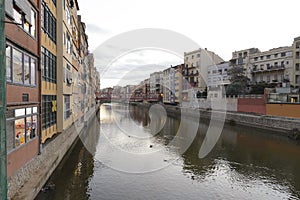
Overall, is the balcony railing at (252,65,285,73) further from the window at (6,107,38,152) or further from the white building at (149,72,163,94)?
the white building at (149,72,163,94)

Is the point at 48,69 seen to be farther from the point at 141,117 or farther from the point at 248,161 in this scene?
the point at 141,117

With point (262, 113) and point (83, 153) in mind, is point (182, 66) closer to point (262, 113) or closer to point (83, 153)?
point (262, 113)

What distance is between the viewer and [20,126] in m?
9.66

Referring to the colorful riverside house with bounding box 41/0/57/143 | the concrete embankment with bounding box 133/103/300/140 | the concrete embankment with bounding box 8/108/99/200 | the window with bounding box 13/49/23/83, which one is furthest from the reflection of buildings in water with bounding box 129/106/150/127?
the window with bounding box 13/49/23/83

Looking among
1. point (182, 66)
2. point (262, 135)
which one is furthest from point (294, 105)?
point (182, 66)

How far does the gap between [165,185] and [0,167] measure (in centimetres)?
956

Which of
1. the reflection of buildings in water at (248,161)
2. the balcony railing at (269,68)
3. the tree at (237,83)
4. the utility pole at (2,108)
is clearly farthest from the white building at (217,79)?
the utility pole at (2,108)

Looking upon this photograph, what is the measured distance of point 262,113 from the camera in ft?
113

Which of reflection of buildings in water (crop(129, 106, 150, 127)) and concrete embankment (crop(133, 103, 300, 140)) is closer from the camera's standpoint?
concrete embankment (crop(133, 103, 300, 140))

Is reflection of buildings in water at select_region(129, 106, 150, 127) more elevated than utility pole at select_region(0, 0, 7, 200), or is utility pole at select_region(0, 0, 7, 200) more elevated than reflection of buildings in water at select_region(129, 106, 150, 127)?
utility pole at select_region(0, 0, 7, 200)

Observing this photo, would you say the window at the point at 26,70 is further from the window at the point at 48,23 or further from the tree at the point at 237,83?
the tree at the point at 237,83

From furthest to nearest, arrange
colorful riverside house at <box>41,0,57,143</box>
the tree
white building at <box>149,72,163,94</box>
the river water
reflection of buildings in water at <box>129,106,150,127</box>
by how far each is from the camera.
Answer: white building at <box>149,72,163,94</box>, the tree, reflection of buildings in water at <box>129,106,150,127</box>, colorful riverside house at <box>41,0,57,143</box>, the river water

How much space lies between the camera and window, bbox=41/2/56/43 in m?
14.3

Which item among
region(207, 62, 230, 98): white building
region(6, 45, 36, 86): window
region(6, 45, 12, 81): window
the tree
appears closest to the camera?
region(6, 45, 12, 81): window
